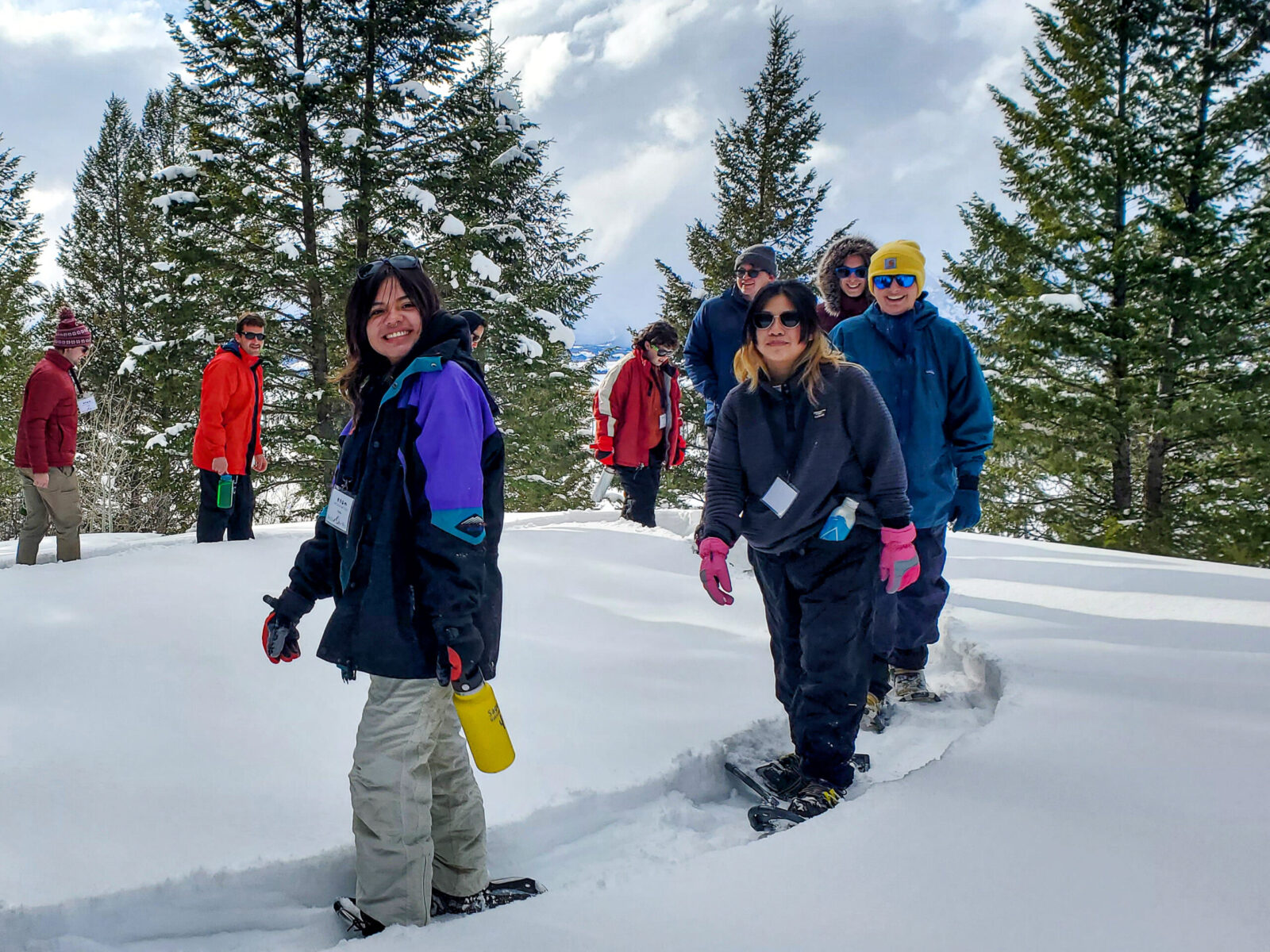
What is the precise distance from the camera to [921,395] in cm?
315

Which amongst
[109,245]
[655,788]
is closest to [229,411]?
[655,788]

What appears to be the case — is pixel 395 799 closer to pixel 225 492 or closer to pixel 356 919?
pixel 356 919

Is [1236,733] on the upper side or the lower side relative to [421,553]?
lower

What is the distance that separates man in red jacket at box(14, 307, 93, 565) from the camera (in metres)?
5.45

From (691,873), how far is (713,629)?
2442 millimetres

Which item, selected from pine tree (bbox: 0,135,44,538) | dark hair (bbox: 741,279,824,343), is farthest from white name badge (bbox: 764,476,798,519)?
pine tree (bbox: 0,135,44,538)

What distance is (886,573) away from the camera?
8.26 ft

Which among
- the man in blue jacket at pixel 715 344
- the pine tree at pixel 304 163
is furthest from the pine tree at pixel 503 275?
the man in blue jacket at pixel 715 344

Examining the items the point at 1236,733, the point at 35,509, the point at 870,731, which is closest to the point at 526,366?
the point at 35,509

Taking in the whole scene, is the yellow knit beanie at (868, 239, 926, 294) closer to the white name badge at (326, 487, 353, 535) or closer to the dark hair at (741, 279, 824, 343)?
the dark hair at (741, 279, 824, 343)

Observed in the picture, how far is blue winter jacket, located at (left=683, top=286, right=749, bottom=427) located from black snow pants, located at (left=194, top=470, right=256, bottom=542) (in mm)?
3834

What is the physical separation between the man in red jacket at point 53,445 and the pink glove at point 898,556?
575 cm

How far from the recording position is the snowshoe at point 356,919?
6.38 ft

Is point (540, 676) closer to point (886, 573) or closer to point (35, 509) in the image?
point (886, 573)
